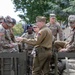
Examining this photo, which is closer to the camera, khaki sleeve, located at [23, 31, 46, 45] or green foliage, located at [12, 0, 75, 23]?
khaki sleeve, located at [23, 31, 46, 45]

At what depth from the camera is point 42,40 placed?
635cm

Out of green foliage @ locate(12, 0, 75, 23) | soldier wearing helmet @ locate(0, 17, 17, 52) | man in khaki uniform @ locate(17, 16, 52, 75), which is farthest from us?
green foliage @ locate(12, 0, 75, 23)

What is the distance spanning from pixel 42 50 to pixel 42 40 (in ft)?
0.64

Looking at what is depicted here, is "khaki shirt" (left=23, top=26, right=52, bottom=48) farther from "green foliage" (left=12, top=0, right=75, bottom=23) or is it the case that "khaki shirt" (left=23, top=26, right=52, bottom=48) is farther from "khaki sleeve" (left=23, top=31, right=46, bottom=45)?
"green foliage" (left=12, top=0, right=75, bottom=23)

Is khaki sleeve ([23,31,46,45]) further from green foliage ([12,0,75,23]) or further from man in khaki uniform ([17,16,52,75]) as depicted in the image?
green foliage ([12,0,75,23])

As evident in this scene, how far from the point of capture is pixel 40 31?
633cm

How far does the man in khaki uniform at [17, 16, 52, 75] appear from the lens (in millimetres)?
6191

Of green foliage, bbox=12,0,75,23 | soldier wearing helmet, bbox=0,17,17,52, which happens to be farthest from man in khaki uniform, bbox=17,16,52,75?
green foliage, bbox=12,0,75,23

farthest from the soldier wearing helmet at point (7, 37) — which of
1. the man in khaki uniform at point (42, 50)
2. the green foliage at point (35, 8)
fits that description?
the green foliage at point (35, 8)

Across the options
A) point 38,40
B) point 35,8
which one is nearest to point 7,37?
point 38,40

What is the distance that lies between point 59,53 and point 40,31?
1.86ft

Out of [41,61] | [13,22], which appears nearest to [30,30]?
[13,22]

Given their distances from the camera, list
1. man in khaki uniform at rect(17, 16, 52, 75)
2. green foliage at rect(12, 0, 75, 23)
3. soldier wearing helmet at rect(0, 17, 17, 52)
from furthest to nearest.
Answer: green foliage at rect(12, 0, 75, 23)
soldier wearing helmet at rect(0, 17, 17, 52)
man in khaki uniform at rect(17, 16, 52, 75)

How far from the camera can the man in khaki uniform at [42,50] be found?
20.3 feet
